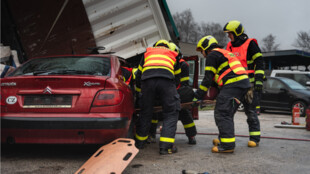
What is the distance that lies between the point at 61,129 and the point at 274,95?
32.8 ft

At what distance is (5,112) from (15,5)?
10.4ft

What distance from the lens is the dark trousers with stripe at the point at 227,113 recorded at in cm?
455

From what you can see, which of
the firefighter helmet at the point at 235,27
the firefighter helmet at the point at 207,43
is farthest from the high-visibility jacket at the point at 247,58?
the firefighter helmet at the point at 207,43

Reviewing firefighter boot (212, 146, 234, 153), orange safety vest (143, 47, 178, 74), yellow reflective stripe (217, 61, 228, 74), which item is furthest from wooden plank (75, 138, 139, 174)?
yellow reflective stripe (217, 61, 228, 74)

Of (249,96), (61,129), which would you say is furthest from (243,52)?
(61,129)

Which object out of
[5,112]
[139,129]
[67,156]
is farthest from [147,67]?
[5,112]

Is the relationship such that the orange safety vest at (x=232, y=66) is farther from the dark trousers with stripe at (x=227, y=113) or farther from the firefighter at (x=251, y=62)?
the firefighter at (x=251, y=62)

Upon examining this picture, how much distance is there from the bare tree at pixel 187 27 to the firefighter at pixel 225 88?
Answer: 54667 millimetres

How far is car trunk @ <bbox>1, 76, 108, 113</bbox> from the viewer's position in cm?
370

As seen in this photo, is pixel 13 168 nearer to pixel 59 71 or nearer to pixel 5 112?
pixel 5 112

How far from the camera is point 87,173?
3123mm

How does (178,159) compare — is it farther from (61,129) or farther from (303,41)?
(303,41)

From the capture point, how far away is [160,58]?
457cm

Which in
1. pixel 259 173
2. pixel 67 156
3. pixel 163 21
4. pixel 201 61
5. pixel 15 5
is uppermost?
pixel 15 5
